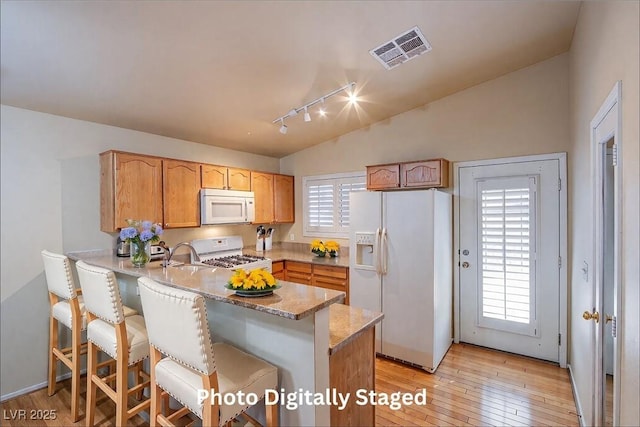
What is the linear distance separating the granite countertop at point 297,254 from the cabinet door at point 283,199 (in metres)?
0.46

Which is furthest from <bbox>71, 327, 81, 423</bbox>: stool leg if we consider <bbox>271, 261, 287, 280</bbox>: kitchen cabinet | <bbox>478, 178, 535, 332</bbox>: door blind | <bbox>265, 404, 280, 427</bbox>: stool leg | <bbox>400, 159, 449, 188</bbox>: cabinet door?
<bbox>478, 178, 535, 332</bbox>: door blind

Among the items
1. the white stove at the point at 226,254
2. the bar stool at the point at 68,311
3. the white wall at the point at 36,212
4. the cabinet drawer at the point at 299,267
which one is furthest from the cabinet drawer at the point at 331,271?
the white wall at the point at 36,212

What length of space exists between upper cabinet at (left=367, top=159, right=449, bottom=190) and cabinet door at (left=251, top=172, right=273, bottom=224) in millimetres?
1495

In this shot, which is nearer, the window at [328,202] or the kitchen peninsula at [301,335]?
the kitchen peninsula at [301,335]

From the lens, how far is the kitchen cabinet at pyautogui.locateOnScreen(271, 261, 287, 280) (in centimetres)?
397

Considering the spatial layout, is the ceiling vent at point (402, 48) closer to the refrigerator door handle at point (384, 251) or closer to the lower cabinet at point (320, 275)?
the refrigerator door handle at point (384, 251)

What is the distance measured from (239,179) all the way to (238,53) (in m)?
1.99

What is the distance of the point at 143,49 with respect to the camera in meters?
2.07

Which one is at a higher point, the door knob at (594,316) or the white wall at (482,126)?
the white wall at (482,126)

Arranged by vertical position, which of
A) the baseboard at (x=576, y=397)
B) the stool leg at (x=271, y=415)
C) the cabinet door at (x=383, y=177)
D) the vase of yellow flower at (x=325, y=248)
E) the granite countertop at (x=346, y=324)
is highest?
the cabinet door at (x=383, y=177)

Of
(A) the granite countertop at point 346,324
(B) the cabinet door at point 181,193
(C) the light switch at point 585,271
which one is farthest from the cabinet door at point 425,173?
(B) the cabinet door at point 181,193

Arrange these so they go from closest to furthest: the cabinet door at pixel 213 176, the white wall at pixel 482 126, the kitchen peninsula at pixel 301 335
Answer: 1. the kitchen peninsula at pixel 301 335
2. the white wall at pixel 482 126
3. the cabinet door at pixel 213 176

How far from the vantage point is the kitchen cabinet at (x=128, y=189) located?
2910mm

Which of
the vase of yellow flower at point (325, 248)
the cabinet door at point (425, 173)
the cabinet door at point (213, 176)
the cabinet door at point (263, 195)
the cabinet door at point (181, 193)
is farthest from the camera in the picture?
the cabinet door at point (263, 195)
